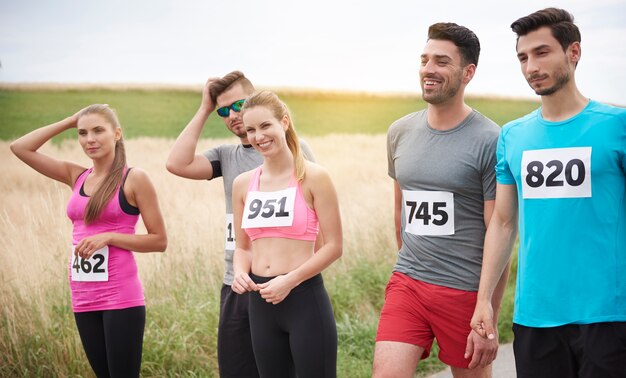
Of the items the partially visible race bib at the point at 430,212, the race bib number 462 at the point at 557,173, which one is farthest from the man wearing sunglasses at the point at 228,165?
the race bib number 462 at the point at 557,173

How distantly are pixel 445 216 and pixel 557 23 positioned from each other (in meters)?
0.97

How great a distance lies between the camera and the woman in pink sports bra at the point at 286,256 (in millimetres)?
3307

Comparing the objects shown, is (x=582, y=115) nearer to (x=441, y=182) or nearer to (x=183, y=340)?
(x=441, y=182)

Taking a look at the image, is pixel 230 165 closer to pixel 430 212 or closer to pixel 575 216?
pixel 430 212

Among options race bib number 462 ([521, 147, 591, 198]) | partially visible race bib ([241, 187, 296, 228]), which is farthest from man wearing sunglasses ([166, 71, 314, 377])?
race bib number 462 ([521, 147, 591, 198])

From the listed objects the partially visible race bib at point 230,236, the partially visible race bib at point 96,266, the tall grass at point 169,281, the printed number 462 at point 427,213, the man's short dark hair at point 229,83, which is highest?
the man's short dark hair at point 229,83

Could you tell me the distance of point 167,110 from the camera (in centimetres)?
1877

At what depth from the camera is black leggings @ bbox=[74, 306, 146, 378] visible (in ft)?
12.8

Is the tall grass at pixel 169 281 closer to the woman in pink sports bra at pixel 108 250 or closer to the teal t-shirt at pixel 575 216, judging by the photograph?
the woman in pink sports bra at pixel 108 250

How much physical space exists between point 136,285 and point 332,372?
1.28 m

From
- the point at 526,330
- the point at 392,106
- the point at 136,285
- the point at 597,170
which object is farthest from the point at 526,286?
the point at 392,106

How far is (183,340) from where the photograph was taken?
18.1 ft

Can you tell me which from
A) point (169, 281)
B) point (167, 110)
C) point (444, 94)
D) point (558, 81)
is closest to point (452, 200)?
A: point (444, 94)

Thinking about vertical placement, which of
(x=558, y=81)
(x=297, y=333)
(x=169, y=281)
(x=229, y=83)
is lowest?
(x=169, y=281)
